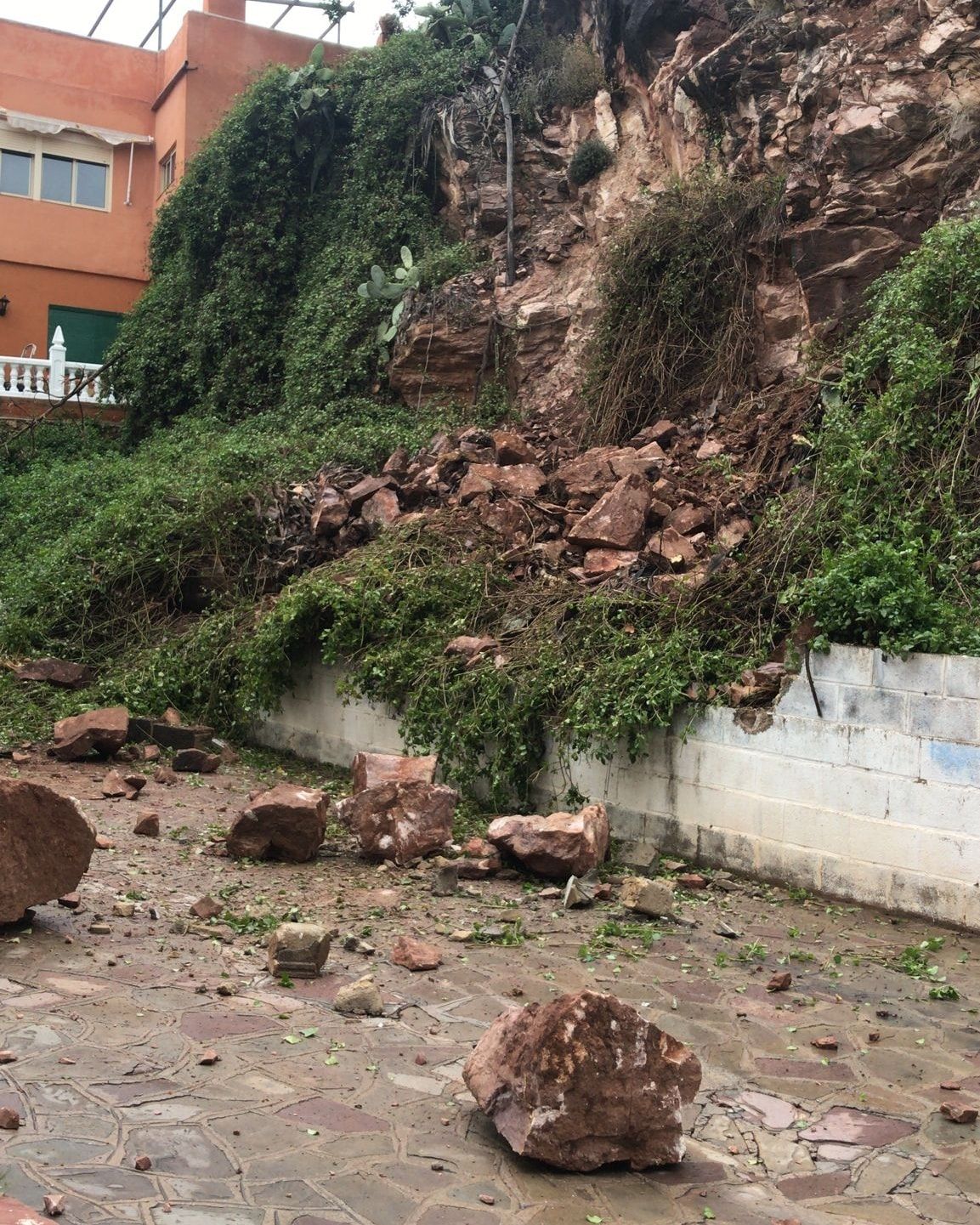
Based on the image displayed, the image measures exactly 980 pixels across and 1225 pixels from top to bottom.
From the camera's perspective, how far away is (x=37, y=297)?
23.4 meters

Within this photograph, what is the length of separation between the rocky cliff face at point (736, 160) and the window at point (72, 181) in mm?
10705

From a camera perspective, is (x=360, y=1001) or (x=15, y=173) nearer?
(x=360, y=1001)

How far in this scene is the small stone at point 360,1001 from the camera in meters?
4.65

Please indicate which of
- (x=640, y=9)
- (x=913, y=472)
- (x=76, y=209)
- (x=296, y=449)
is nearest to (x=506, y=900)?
(x=913, y=472)

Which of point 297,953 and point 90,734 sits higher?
point 90,734

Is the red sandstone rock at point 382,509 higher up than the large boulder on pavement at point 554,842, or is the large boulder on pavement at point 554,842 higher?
the red sandstone rock at point 382,509

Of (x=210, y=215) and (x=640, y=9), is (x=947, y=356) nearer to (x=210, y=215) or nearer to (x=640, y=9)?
(x=640, y=9)

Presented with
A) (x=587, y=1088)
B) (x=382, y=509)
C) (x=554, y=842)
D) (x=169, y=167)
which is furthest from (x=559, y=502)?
(x=169, y=167)

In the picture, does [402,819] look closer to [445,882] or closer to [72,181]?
[445,882]

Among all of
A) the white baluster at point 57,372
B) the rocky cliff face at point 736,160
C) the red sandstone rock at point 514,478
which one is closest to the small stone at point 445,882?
the red sandstone rock at point 514,478

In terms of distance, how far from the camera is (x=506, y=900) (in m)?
6.59

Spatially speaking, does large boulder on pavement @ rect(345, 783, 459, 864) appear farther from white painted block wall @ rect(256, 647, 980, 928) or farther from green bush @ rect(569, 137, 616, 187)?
green bush @ rect(569, 137, 616, 187)

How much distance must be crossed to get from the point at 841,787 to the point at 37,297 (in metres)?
21.4

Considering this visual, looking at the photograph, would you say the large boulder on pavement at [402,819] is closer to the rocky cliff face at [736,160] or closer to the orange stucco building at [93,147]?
the rocky cliff face at [736,160]
